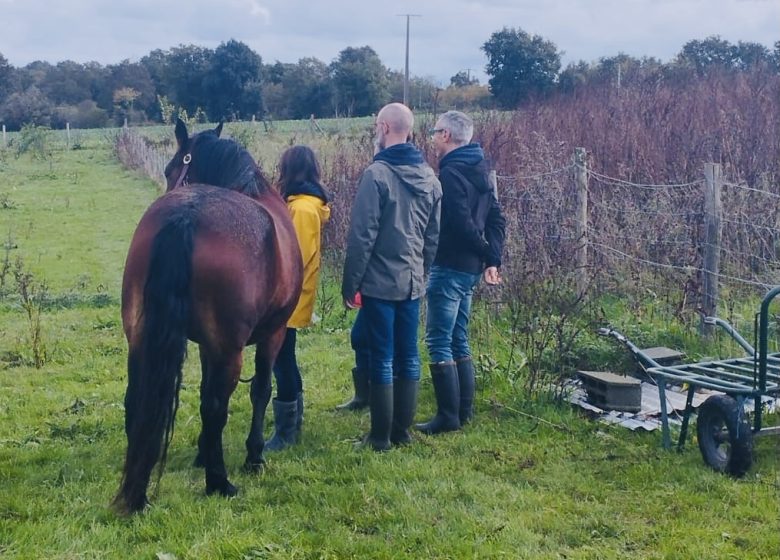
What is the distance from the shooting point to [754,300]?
7.86 m

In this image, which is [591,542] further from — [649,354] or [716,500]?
[649,354]

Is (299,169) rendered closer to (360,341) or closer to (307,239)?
(307,239)

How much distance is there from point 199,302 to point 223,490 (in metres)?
1.04

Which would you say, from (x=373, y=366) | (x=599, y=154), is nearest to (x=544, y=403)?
(x=373, y=366)

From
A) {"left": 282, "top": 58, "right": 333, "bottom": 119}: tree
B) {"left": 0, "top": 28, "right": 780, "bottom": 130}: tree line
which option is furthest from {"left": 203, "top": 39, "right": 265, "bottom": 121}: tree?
{"left": 282, "top": 58, "right": 333, "bottom": 119}: tree

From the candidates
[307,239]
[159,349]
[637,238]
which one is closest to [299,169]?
[307,239]

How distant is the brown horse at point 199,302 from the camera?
149 inches

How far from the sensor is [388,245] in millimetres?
4844

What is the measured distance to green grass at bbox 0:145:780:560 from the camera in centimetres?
367

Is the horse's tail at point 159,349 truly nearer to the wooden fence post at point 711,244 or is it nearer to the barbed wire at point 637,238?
the wooden fence post at point 711,244

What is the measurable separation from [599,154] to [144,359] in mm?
9298

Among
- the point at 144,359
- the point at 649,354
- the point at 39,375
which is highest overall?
the point at 144,359

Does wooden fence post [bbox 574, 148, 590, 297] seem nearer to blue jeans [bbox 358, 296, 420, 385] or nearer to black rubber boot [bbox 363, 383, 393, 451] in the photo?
blue jeans [bbox 358, 296, 420, 385]

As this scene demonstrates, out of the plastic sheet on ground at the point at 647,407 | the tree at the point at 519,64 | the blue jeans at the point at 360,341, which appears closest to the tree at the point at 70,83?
the tree at the point at 519,64
